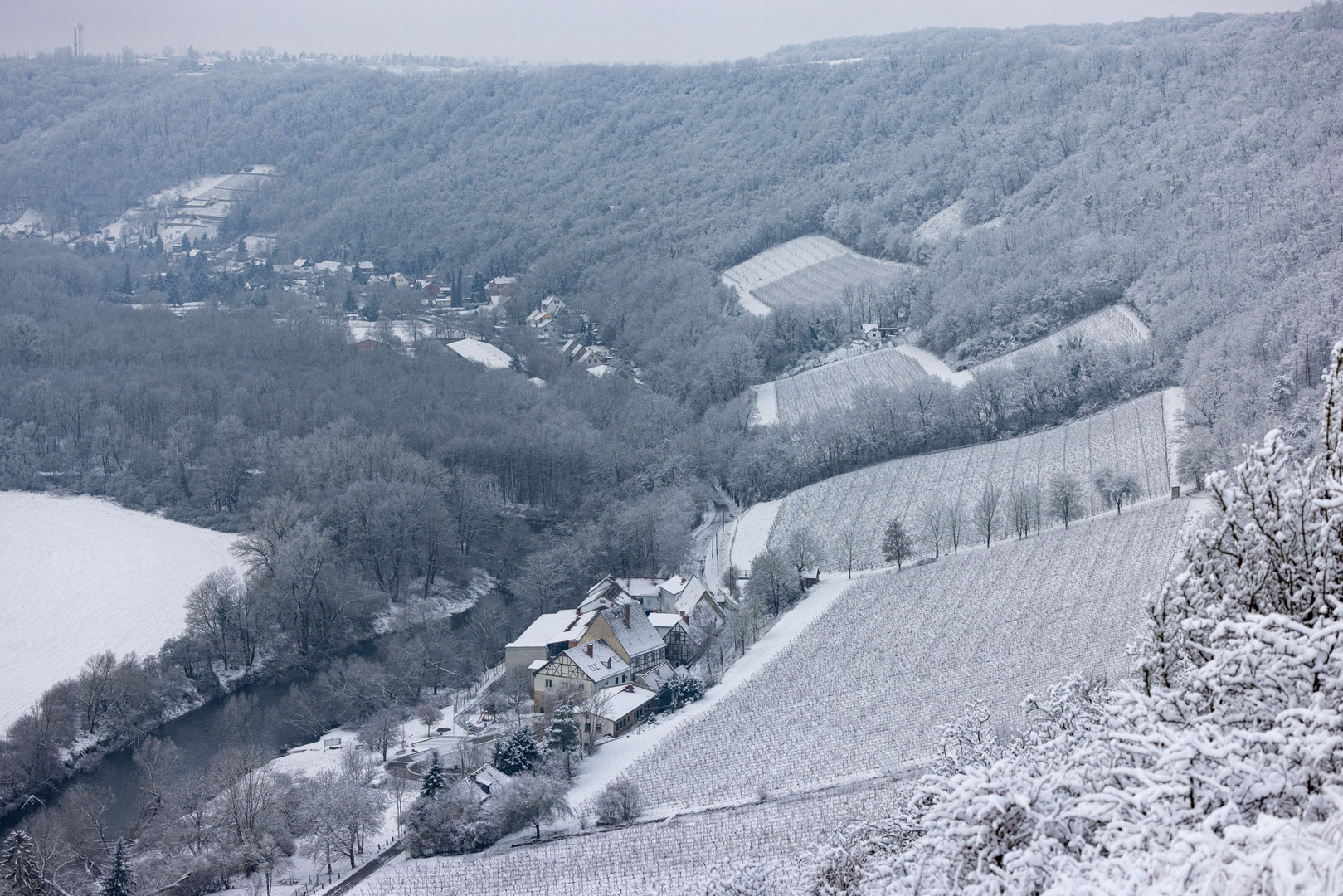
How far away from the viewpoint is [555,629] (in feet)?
114

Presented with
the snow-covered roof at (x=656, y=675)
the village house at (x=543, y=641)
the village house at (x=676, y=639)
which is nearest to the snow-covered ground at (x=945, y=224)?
the village house at (x=676, y=639)

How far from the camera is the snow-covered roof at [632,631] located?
34.3 metres

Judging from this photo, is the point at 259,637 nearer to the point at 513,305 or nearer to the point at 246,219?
the point at 513,305

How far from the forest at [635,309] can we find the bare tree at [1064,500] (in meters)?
3.59

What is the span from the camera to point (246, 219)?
112938 mm

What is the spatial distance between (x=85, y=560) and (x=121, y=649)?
26.6ft

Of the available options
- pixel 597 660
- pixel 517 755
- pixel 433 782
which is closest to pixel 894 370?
pixel 597 660

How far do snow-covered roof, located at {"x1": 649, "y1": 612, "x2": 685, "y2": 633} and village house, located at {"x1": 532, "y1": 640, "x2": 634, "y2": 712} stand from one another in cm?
309

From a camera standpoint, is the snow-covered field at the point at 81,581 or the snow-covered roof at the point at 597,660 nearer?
the snow-covered roof at the point at 597,660

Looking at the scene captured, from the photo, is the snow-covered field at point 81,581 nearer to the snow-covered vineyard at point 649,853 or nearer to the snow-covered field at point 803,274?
the snow-covered vineyard at point 649,853

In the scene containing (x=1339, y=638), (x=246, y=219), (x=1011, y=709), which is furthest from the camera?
(x=246, y=219)

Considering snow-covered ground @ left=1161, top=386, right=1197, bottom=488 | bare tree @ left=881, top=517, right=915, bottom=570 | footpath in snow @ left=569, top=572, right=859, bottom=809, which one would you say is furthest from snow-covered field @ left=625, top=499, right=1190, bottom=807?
snow-covered ground @ left=1161, top=386, right=1197, bottom=488

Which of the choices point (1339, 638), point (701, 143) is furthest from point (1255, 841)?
point (701, 143)

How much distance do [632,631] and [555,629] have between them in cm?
222
